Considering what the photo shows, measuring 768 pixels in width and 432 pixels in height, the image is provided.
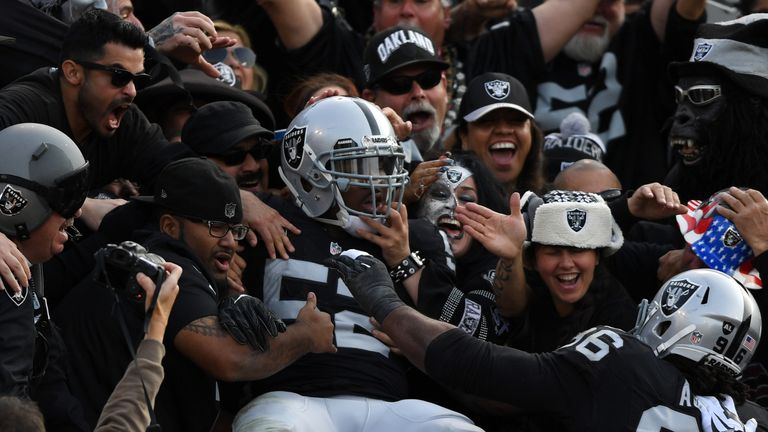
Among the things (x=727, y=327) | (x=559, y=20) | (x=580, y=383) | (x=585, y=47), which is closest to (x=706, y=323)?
(x=727, y=327)

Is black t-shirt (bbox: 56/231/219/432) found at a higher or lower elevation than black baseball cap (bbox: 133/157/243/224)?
lower

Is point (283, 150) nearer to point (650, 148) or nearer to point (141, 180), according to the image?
point (141, 180)

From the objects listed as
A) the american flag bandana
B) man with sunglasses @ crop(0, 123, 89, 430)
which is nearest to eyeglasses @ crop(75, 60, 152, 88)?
man with sunglasses @ crop(0, 123, 89, 430)

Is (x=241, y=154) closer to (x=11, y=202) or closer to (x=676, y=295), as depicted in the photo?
(x=11, y=202)

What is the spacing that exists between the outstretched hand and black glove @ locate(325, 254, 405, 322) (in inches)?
27.3

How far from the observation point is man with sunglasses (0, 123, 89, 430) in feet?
17.6

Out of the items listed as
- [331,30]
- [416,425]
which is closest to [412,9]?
[331,30]

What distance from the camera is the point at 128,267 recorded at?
195 inches

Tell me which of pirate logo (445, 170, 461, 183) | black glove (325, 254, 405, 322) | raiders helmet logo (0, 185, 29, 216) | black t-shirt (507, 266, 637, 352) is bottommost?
black t-shirt (507, 266, 637, 352)

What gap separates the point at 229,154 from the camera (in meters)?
6.89

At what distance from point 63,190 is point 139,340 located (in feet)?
2.18

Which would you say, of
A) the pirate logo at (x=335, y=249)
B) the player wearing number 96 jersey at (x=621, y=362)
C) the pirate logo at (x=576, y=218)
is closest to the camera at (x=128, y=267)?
the player wearing number 96 jersey at (x=621, y=362)

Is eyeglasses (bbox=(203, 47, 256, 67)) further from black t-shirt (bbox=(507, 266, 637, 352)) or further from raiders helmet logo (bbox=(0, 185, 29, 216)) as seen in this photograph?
raiders helmet logo (bbox=(0, 185, 29, 216))

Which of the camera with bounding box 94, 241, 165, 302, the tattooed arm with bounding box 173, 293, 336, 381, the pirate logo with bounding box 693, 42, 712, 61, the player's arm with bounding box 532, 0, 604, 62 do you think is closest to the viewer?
the camera with bounding box 94, 241, 165, 302
